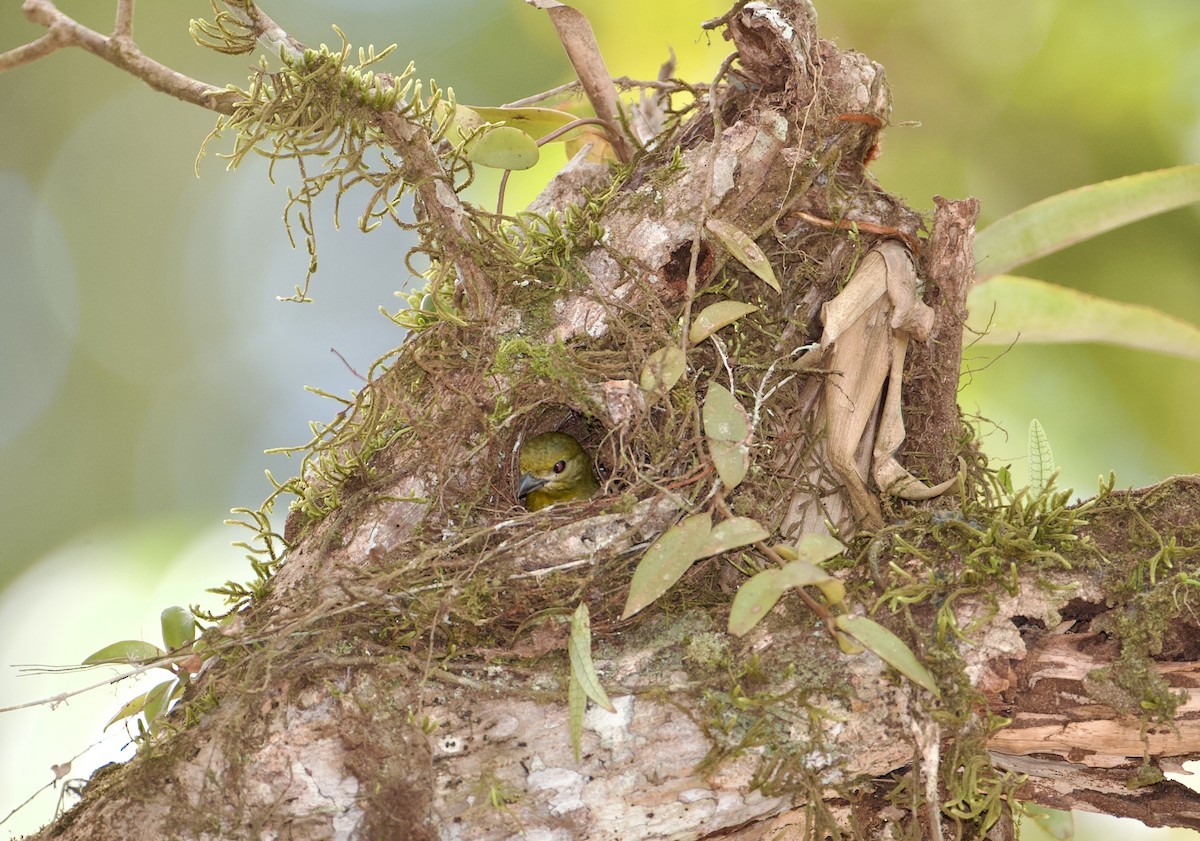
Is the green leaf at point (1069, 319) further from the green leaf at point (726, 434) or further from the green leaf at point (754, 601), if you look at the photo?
the green leaf at point (754, 601)

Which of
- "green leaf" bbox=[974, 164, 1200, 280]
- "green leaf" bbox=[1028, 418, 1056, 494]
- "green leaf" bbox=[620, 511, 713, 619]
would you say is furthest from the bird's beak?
"green leaf" bbox=[974, 164, 1200, 280]

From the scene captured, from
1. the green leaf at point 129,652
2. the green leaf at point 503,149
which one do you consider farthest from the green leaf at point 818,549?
the green leaf at point 129,652

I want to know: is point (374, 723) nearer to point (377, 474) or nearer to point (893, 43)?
point (377, 474)

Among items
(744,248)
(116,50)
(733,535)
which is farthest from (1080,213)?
(116,50)

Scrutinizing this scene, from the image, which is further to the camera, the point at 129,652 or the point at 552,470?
the point at 552,470

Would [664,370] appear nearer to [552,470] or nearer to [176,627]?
[552,470]

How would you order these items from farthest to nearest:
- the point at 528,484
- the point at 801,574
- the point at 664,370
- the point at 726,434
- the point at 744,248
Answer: the point at 528,484, the point at 744,248, the point at 664,370, the point at 726,434, the point at 801,574

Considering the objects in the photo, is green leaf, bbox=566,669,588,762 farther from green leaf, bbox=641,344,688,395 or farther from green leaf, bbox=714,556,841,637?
green leaf, bbox=641,344,688,395

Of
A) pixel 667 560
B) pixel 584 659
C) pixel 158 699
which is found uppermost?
pixel 158 699
